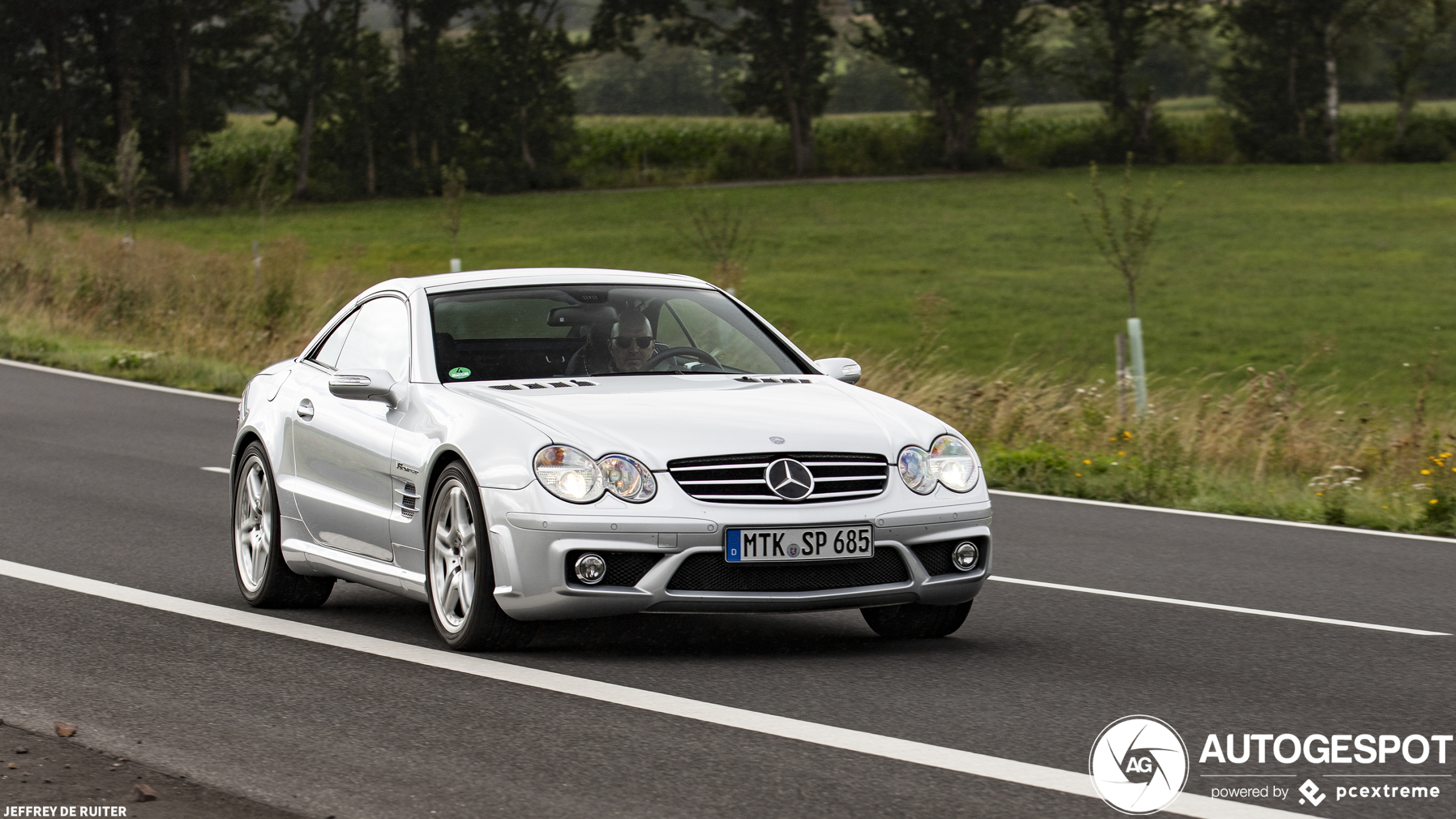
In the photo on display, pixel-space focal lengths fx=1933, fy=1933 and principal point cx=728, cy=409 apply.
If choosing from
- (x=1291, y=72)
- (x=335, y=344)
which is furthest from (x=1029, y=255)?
(x=335, y=344)

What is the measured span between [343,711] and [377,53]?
75067 millimetres

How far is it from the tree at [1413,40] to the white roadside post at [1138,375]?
2365 inches

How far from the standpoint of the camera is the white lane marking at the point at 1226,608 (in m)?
8.23

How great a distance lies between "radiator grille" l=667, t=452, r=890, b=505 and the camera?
22.6 ft

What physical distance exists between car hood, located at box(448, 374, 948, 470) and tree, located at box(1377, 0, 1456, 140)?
70227 millimetres

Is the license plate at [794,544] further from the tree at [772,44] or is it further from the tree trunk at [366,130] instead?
the tree at [772,44]

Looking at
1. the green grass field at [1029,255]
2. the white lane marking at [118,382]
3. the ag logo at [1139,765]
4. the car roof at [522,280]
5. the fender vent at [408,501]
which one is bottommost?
the green grass field at [1029,255]

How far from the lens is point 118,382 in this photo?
838 inches

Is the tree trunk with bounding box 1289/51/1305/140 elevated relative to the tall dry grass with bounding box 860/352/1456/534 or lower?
elevated

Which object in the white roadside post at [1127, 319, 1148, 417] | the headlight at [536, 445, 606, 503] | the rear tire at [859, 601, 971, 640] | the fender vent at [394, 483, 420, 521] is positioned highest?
the headlight at [536, 445, 606, 503]

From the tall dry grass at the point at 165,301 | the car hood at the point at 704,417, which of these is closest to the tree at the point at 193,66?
the tall dry grass at the point at 165,301

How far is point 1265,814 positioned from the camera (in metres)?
5.07

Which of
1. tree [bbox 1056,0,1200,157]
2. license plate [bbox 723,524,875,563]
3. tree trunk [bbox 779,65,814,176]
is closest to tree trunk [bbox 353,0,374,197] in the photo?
tree trunk [bbox 779,65,814,176]

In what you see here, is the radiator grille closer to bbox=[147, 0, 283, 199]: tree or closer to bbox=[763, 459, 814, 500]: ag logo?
bbox=[763, 459, 814, 500]: ag logo
